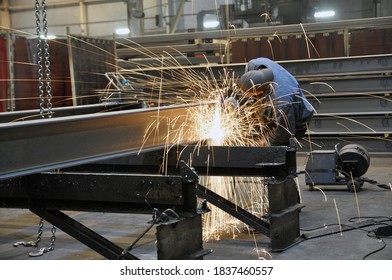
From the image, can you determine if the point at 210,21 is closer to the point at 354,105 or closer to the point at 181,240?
the point at 354,105

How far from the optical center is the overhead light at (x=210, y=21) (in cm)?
1831

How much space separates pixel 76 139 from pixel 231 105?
7.07ft

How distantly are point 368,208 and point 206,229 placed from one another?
176cm

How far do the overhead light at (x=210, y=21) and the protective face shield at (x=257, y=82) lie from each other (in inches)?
515

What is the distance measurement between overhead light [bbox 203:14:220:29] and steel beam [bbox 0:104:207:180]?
46.6 ft

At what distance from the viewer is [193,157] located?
507cm

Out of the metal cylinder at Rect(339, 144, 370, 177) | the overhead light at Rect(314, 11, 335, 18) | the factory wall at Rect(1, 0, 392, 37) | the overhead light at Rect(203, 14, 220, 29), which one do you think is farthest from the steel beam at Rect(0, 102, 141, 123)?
the overhead light at Rect(203, 14, 220, 29)

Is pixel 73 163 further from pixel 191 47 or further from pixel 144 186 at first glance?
pixel 191 47

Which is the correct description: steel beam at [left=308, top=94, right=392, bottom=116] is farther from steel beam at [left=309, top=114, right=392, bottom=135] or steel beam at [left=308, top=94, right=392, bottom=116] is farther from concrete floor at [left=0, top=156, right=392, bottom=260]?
concrete floor at [left=0, top=156, right=392, bottom=260]

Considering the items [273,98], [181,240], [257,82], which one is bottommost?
[181,240]

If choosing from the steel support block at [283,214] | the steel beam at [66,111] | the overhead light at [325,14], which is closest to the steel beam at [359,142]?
the steel beam at [66,111]

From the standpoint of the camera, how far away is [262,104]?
5.50 meters

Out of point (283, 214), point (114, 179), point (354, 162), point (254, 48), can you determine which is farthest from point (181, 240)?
point (254, 48)

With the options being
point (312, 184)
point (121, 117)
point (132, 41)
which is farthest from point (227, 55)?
point (121, 117)
